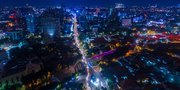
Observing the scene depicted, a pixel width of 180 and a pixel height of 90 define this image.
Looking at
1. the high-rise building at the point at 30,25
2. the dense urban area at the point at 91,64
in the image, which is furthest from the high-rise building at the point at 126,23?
the high-rise building at the point at 30,25

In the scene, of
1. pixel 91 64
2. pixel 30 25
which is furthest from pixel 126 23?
pixel 91 64

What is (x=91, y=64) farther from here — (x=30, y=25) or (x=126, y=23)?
(x=126, y=23)

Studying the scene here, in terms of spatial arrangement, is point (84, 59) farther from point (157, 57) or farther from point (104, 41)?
point (104, 41)

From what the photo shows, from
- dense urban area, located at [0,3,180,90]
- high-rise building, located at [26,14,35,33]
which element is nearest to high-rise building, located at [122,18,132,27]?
dense urban area, located at [0,3,180,90]

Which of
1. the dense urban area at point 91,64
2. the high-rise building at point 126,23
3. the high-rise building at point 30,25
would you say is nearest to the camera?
the dense urban area at point 91,64

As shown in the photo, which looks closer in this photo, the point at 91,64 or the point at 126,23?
the point at 91,64

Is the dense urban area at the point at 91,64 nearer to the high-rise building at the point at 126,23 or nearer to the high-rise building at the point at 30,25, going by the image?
the high-rise building at the point at 30,25

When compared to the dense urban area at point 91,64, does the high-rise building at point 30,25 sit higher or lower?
higher

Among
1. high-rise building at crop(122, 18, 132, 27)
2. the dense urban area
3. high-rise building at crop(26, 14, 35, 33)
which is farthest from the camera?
high-rise building at crop(122, 18, 132, 27)

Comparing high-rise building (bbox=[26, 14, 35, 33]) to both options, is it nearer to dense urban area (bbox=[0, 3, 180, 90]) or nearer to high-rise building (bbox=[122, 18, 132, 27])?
dense urban area (bbox=[0, 3, 180, 90])

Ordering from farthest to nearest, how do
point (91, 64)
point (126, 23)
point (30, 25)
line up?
1. point (126, 23)
2. point (30, 25)
3. point (91, 64)

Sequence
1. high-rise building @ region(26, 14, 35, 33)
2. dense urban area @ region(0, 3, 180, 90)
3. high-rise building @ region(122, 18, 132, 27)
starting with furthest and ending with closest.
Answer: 1. high-rise building @ region(122, 18, 132, 27)
2. high-rise building @ region(26, 14, 35, 33)
3. dense urban area @ region(0, 3, 180, 90)
